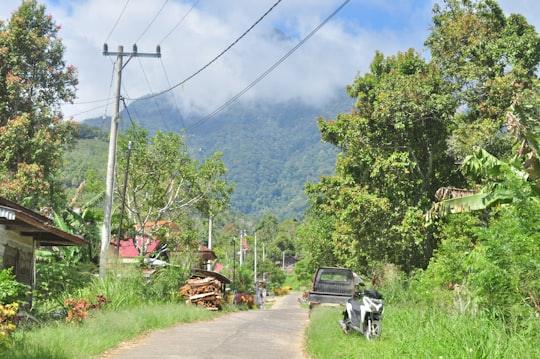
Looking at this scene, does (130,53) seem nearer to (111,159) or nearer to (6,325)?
(111,159)

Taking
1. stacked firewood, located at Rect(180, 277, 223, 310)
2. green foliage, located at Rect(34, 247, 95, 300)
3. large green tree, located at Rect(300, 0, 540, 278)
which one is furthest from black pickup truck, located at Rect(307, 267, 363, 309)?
green foliage, located at Rect(34, 247, 95, 300)

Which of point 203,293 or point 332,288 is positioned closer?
point 332,288

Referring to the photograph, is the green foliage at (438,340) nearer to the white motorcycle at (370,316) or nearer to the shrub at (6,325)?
the white motorcycle at (370,316)

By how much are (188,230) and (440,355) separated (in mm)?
31053

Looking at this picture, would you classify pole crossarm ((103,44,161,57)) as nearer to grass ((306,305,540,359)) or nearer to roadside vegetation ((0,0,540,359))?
roadside vegetation ((0,0,540,359))

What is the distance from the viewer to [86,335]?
1172 centimetres

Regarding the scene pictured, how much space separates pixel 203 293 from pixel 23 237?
11.6 meters

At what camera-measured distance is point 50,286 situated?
1908 cm

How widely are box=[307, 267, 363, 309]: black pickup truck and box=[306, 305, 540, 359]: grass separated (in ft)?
24.3

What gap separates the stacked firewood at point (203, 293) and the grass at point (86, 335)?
8.24 metres

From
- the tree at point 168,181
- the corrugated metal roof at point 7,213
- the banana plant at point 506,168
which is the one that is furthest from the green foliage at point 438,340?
the tree at point 168,181

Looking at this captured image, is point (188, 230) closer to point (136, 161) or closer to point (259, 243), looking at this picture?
point (136, 161)

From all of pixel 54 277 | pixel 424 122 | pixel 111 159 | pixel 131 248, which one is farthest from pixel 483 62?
pixel 131 248

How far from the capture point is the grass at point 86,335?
362 inches
